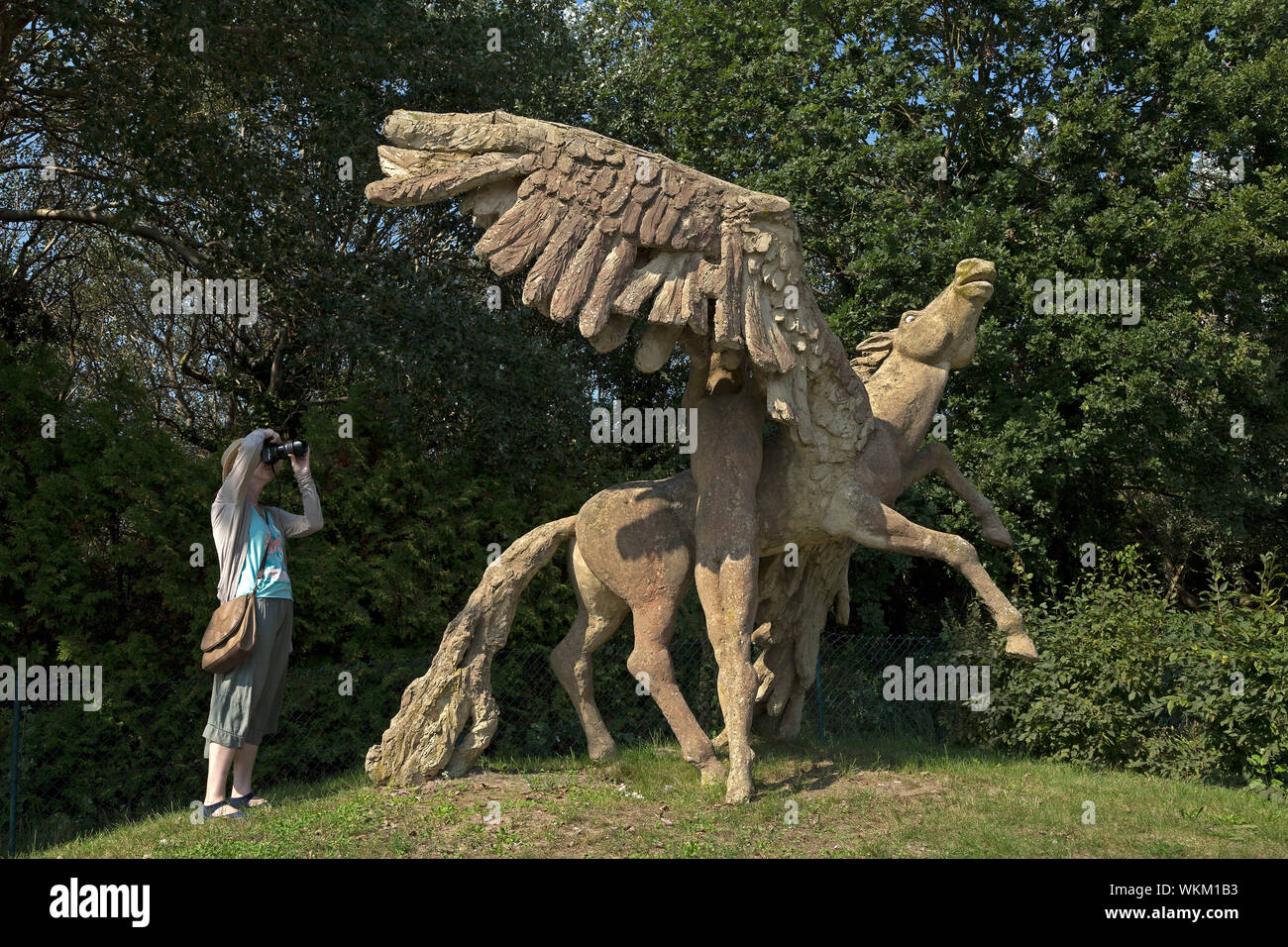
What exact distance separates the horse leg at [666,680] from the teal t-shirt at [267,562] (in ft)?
6.81

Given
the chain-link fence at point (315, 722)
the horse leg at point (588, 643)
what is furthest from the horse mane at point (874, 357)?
the chain-link fence at point (315, 722)

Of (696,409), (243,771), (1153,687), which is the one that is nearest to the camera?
(243,771)

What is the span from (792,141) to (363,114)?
4760 mm

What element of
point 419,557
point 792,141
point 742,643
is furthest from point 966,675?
point 792,141

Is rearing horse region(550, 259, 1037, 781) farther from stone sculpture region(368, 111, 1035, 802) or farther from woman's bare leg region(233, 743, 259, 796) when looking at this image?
woman's bare leg region(233, 743, 259, 796)

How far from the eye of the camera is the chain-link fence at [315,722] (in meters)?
6.92

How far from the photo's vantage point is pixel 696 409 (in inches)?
258

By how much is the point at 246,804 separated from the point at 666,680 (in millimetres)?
2490

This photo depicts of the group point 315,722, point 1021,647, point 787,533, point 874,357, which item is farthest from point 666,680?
point 315,722

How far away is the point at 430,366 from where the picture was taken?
30.0 feet

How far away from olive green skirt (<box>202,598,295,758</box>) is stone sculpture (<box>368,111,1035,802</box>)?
30.1 inches

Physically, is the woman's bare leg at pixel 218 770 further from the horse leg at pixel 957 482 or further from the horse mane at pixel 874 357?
the horse mane at pixel 874 357

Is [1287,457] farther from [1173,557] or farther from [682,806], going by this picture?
[682,806]

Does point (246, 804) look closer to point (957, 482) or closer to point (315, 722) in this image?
point (315, 722)
